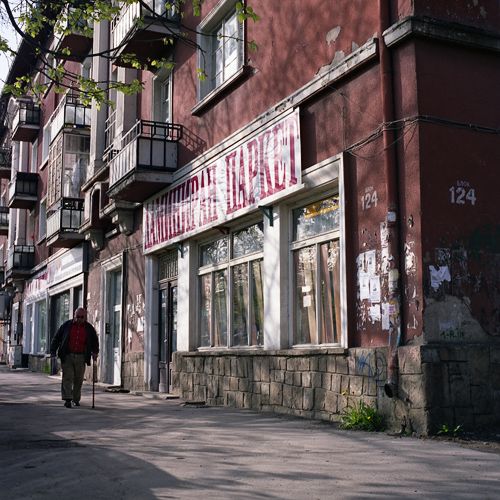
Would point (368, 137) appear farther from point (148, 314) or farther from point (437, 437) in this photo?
point (148, 314)

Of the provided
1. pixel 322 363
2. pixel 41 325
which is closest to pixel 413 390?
pixel 322 363

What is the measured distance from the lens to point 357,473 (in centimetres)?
575

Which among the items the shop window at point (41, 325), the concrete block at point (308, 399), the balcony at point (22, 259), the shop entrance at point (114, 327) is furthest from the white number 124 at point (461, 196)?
the balcony at point (22, 259)

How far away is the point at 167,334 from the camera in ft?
51.9

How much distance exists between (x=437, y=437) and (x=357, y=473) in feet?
6.70

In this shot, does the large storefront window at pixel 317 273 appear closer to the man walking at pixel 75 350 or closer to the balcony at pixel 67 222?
the man walking at pixel 75 350

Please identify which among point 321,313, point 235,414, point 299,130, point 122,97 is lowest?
point 235,414

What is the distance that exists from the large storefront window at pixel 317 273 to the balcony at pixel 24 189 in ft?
76.1

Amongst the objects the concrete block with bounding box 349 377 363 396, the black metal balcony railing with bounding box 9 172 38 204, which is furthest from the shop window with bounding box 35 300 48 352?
the concrete block with bounding box 349 377 363 396

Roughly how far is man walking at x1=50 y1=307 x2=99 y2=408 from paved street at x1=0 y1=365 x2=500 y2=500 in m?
2.84

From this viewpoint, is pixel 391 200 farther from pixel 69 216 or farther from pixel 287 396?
pixel 69 216

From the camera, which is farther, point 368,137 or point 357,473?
point 368,137

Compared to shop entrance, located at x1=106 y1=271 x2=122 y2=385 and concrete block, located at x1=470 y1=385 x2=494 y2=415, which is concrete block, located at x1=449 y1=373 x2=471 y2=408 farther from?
shop entrance, located at x1=106 y1=271 x2=122 y2=385

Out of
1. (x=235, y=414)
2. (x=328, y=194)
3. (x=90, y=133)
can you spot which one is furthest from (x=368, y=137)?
(x=90, y=133)
